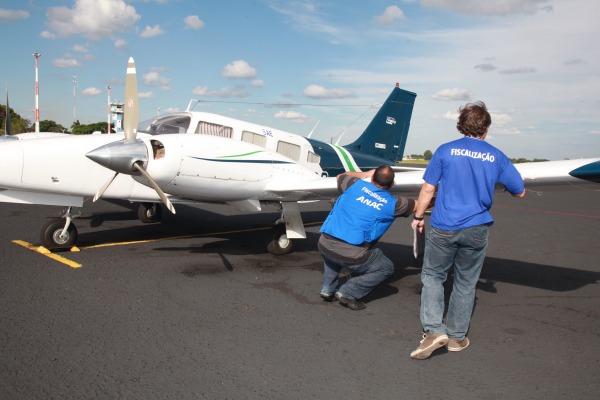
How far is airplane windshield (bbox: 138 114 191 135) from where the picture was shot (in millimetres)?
7391

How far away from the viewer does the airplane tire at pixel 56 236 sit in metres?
6.80

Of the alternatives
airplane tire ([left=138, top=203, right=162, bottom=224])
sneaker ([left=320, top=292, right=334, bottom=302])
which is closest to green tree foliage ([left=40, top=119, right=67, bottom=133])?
airplane tire ([left=138, top=203, right=162, bottom=224])

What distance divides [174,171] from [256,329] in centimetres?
275

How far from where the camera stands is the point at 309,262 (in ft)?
23.3

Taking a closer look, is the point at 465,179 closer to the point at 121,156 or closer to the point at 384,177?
the point at 384,177

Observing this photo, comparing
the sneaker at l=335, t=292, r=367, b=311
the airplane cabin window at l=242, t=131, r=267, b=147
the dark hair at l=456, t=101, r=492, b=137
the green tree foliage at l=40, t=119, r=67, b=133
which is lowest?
the green tree foliage at l=40, t=119, r=67, b=133

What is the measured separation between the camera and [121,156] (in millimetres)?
5719

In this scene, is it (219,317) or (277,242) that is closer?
(219,317)

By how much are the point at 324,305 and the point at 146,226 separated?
5841 millimetres

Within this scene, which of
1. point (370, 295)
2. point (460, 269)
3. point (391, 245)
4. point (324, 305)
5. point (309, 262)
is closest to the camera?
point (460, 269)

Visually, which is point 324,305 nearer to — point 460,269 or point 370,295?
point 370,295

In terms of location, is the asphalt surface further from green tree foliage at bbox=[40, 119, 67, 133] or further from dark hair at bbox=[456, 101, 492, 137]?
green tree foliage at bbox=[40, 119, 67, 133]

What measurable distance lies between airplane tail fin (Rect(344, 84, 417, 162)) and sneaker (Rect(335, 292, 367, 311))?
7.60 metres

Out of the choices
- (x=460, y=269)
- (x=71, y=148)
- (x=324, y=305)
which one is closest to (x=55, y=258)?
(x=71, y=148)
